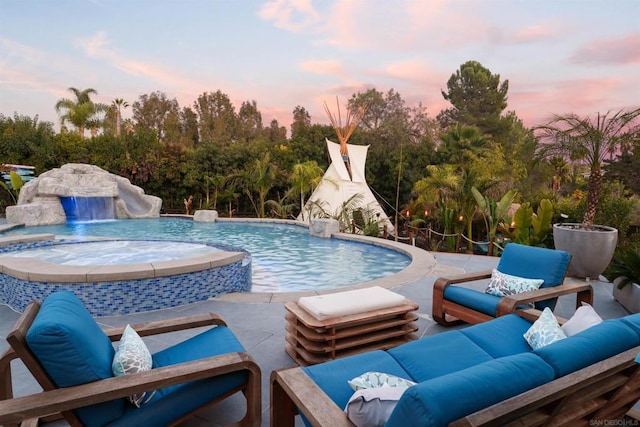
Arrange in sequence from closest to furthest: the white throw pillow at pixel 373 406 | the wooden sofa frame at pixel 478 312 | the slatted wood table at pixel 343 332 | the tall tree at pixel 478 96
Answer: the white throw pillow at pixel 373 406, the slatted wood table at pixel 343 332, the wooden sofa frame at pixel 478 312, the tall tree at pixel 478 96

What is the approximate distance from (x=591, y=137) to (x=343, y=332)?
17.8 feet

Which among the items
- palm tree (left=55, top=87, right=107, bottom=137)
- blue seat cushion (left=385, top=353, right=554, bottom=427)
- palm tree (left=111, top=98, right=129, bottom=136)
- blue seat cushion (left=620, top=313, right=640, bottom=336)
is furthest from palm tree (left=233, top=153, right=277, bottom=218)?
palm tree (left=111, top=98, right=129, bottom=136)

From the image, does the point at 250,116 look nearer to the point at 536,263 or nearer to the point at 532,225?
the point at 532,225

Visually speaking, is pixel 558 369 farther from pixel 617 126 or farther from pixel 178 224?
pixel 178 224

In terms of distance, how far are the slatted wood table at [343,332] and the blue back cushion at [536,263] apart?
1488 mm

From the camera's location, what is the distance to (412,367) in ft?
7.99

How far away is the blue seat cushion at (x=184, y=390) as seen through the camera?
2043mm

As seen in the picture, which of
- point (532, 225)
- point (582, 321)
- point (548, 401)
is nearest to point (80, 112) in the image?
point (532, 225)

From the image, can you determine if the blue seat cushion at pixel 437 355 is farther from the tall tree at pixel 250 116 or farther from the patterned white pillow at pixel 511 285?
the tall tree at pixel 250 116

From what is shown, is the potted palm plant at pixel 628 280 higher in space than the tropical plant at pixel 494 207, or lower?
lower

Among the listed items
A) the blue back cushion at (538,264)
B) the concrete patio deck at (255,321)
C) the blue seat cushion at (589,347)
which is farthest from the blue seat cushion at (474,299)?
the blue seat cushion at (589,347)

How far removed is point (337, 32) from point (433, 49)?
475 centimetres

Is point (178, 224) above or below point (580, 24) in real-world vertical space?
below

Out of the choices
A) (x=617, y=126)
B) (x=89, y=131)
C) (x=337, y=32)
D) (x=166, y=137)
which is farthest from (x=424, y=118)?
(x=617, y=126)
